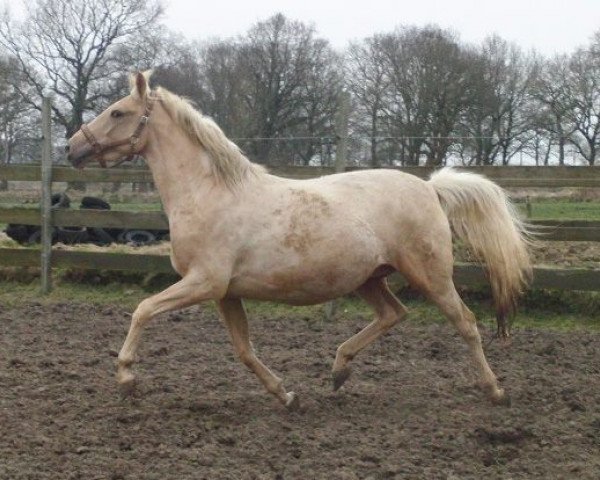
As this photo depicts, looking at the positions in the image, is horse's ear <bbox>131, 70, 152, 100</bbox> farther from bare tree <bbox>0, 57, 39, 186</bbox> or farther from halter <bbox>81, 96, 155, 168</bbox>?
bare tree <bbox>0, 57, 39, 186</bbox>

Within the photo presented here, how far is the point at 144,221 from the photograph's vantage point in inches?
337

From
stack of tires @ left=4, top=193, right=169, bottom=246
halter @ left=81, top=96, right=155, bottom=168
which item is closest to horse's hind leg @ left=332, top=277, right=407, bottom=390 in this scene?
halter @ left=81, top=96, right=155, bottom=168

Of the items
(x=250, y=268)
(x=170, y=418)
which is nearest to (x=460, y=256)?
(x=250, y=268)

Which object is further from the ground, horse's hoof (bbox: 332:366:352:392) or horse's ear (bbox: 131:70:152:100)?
horse's ear (bbox: 131:70:152:100)

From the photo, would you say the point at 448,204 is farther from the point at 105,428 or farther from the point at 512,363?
the point at 105,428

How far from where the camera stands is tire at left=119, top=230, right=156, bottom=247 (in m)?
11.5

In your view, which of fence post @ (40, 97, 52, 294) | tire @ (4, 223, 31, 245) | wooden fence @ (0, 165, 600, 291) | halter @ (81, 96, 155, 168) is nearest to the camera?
halter @ (81, 96, 155, 168)

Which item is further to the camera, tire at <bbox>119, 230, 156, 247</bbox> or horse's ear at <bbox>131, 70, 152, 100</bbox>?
tire at <bbox>119, 230, 156, 247</bbox>

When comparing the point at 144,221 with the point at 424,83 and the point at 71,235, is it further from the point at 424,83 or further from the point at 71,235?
the point at 424,83

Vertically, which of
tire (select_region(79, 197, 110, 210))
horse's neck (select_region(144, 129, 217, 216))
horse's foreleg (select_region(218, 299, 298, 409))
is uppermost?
horse's neck (select_region(144, 129, 217, 216))

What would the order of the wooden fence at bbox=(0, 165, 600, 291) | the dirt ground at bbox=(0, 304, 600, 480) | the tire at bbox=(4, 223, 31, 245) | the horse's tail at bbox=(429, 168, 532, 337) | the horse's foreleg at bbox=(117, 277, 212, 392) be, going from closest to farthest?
the dirt ground at bbox=(0, 304, 600, 480), the horse's foreleg at bbox=(117, 277, 212, 392), the horse's tail at bbox=(429, 168, 532, 337), the wooden fence at bbox=(0, 165, 600, 291), the tire at bbox=(4, 223, 31, 245)

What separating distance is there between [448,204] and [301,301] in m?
1.31

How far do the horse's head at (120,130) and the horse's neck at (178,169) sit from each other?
0.11 metres

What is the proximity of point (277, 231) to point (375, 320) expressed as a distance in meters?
1.15
